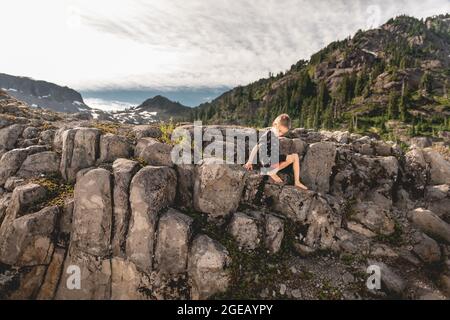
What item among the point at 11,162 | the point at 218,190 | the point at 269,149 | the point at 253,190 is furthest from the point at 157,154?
the point at 11,162

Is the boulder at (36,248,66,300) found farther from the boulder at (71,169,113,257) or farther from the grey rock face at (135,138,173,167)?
the grey rock face at (135,138,173,167)

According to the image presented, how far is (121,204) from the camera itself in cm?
1305

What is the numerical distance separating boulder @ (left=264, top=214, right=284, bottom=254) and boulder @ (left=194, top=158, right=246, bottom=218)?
1.86 metres

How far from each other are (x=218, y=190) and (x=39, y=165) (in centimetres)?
1008

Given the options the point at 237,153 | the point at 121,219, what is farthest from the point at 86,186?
the point at 237,153

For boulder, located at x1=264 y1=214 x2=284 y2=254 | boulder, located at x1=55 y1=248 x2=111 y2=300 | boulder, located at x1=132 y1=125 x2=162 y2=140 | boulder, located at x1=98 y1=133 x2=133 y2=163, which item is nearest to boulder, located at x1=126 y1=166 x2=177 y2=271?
boulder, located at x1=55 y1=248 x2=111 y2=300

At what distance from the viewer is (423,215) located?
14781mm

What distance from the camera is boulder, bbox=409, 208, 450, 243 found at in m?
14.1

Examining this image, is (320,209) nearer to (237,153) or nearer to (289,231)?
(289,231)

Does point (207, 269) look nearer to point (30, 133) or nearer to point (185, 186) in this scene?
point (185, 186)

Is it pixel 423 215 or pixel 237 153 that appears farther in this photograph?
pixel 237 153

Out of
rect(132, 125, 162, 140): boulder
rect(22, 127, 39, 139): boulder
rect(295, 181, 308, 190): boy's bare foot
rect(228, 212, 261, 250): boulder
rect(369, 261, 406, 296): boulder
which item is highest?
rect(132, 125, 162, 140): boulder

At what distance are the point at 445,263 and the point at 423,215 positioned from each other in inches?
105
